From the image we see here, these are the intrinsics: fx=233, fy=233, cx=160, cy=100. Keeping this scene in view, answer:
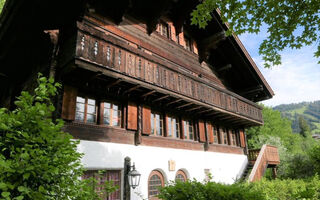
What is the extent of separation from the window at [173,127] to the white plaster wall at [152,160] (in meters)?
0.76

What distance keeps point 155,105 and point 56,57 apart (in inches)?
169

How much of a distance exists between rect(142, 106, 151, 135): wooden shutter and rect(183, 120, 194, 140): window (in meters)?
2.68

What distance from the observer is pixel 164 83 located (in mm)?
8641

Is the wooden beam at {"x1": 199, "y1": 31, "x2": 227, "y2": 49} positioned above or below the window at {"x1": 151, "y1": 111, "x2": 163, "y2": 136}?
above

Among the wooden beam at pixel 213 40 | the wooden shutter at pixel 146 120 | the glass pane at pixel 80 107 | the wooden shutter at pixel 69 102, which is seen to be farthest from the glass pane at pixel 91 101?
the wooden beam at pixel 213 40

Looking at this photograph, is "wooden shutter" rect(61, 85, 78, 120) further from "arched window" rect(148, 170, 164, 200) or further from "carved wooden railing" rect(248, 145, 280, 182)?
"carved wooden railing" rect(248, 145, 280, 182)

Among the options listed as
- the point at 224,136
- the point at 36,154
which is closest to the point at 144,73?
the point at 36,154

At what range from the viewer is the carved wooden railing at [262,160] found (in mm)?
12689

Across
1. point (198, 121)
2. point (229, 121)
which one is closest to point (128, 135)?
point (198, 121)

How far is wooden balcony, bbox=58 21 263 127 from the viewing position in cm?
660

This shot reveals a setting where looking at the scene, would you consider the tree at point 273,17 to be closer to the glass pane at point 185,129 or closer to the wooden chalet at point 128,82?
the wooden chalet at point 128,82

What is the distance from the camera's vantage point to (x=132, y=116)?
28.3ft

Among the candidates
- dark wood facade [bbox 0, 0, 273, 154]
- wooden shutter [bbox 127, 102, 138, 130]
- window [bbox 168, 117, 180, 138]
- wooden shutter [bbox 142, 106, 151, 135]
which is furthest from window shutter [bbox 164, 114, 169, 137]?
wooden shutter [bbox 127, 102, 138, 130]

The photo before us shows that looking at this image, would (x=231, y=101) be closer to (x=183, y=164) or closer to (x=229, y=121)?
(x=229, y=121)
